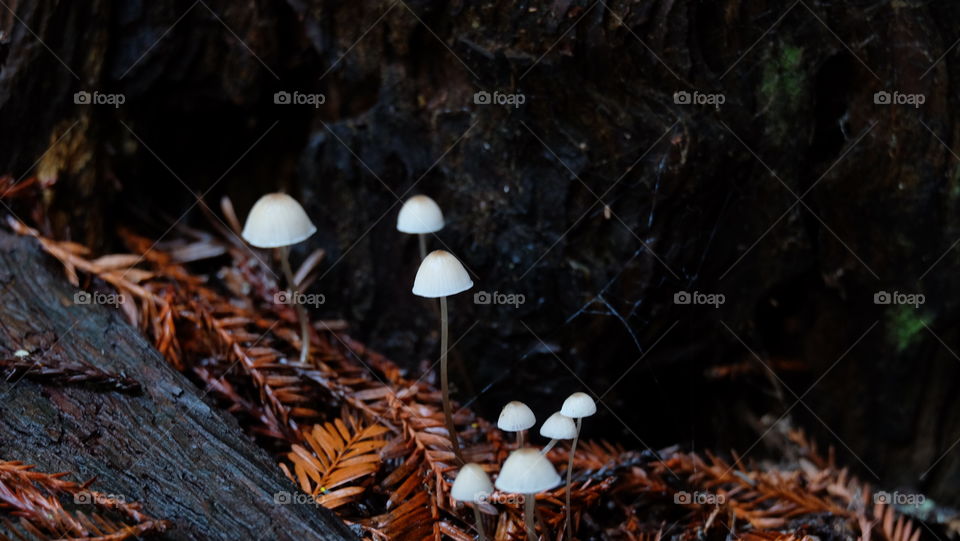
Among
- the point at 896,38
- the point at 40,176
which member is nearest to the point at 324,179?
the point at 40,176

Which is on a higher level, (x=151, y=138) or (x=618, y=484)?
(x=151, y=138)

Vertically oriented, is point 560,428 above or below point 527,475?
above

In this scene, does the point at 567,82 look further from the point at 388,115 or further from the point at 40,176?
the point at 40,176

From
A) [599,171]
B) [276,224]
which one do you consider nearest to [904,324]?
[599,171]

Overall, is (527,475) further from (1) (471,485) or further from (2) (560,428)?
(2) (560,428)

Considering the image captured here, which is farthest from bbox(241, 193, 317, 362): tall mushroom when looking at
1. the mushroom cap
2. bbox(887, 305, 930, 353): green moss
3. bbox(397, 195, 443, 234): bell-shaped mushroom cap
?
bbox(887, 305, 930, 353): green moss

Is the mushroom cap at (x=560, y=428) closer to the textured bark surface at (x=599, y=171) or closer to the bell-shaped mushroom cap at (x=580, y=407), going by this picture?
the bell-shaped mushroom cap at (x=580, y=407)

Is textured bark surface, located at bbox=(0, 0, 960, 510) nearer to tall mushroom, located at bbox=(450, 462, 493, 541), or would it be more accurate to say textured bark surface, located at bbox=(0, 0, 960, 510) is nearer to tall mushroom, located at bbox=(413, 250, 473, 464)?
tall mushroom, located at bbox=(413, 250, 473, 464)

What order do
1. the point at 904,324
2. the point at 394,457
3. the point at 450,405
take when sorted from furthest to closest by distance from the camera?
1. the point at 904,324
2. the point at 450,405
3. the point at 394,457
